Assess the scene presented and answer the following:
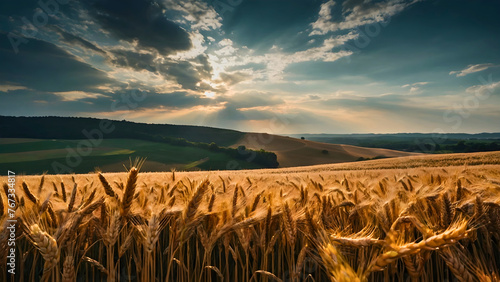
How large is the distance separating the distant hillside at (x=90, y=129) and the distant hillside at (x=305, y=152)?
10.7m

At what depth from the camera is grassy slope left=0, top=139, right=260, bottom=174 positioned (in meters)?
39.3

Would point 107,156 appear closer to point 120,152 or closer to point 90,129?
point 120,152

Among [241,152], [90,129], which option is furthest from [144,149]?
[90,129]

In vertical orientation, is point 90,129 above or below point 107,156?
above

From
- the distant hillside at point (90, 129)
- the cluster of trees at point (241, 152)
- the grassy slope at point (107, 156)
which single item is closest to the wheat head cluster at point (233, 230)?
the grassy slope at point (107, 156)

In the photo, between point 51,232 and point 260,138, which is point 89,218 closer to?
point 51,232

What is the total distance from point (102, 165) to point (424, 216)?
153 ft

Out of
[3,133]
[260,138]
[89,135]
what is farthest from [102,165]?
[260,138]

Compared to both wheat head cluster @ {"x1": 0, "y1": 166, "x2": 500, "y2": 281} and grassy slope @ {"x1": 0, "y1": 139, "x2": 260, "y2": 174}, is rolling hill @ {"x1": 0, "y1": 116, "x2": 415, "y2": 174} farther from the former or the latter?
wheat head cluster @ {"x1": 0, "y1": 166, "x2": 500, "y2": 281}

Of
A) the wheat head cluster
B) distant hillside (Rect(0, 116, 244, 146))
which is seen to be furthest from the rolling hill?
the wheat head cluster

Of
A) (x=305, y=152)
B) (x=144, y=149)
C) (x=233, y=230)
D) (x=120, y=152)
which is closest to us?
(x=233, y=230)

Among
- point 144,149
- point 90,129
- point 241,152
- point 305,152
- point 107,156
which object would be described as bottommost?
point 107,156

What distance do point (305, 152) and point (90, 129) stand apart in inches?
2277

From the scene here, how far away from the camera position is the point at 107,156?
4628cm
